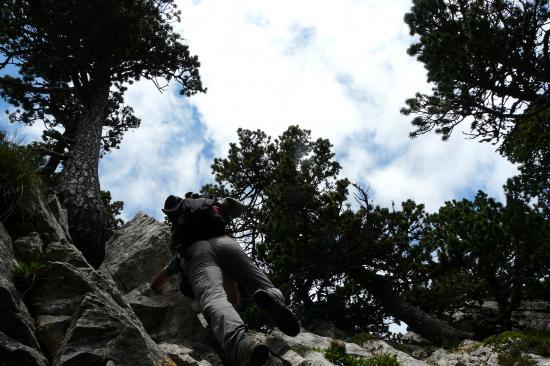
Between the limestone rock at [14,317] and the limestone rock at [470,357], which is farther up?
the limestone rock at [470,357]

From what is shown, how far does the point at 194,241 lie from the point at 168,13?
988 centimetres

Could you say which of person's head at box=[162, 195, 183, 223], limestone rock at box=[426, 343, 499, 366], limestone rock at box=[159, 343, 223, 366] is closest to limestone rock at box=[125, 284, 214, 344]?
limestone rock at box=[159, 343, 223, 366]

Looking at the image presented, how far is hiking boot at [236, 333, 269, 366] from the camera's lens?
Result: 3.78 metres

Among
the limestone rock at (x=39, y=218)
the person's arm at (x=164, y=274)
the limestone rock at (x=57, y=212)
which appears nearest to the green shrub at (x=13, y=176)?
the limestone rock at (x=39, y=218)

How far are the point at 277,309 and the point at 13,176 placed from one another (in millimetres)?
3654

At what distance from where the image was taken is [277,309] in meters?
4.67

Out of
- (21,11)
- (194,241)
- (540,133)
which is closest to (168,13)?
(21,11)

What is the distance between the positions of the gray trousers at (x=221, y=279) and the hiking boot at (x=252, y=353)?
0.08 metres

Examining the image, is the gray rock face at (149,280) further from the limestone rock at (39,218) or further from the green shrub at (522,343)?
the green shrub at (522,343)

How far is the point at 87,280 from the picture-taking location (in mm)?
4816

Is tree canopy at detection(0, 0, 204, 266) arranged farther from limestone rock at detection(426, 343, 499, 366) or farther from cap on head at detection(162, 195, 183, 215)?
limestone rock at detection(426, 343, 499, 366)

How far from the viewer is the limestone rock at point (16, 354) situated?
11.0 ft

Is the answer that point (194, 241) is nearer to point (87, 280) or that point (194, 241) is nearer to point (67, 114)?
point (87, 280)

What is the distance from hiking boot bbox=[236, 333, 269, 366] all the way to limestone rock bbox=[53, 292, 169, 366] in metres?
0.94
